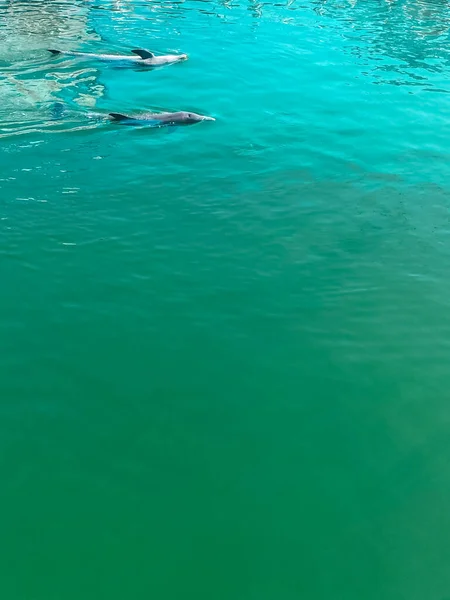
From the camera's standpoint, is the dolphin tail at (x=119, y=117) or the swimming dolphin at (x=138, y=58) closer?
the dolphin tail at (x=119, y=117)

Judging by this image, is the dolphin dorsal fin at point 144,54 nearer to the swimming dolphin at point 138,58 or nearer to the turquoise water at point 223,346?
the swimming dolphin at point 138,58

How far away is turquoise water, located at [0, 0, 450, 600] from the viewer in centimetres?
852

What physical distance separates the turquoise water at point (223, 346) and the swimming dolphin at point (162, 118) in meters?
0.54

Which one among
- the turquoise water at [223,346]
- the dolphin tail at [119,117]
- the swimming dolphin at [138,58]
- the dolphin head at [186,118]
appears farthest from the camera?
the swimming dolphin at [138,58]

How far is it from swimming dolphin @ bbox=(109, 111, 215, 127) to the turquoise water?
1.76 feet

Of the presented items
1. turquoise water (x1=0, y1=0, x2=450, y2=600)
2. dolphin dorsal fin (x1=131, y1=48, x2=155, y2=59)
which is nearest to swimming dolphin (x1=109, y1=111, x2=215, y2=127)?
turquoise water (x1=0, y1=0, x2=450, y2=600)

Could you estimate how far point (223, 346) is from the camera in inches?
468

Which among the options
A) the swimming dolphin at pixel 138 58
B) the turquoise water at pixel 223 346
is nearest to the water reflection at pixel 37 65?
the turquoise water at pixel 223 346

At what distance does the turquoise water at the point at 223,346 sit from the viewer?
852 cm

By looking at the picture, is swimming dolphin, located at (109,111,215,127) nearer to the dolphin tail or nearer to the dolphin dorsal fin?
the dolphin tail

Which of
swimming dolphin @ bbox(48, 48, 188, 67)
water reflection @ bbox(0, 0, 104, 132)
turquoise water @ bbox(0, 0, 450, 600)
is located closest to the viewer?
turquoise water @ bbox(0, 0, 450, 600)

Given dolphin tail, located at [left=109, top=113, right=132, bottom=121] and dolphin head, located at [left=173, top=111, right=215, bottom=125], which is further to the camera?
dolphin head, located at [left=173, top=111, right=215, bottom=125]

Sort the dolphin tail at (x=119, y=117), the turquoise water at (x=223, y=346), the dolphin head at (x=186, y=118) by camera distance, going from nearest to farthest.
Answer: the turquoise water at (x=223, y=346), the dolphin tail at (x=119, y=117), the dolphin head at (x=186, y=118)

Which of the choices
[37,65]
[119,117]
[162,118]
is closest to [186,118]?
[162,118]
